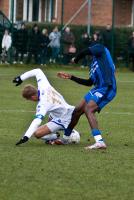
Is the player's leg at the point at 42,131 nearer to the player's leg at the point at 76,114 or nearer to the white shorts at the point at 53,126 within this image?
the white shorts at the point at 53,126

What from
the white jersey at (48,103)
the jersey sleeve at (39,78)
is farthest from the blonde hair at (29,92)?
the jersey sleeve at (39,78)

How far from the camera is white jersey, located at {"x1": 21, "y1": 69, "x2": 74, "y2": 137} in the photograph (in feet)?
45.1

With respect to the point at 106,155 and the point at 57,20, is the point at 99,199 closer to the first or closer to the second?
the point at 106,155

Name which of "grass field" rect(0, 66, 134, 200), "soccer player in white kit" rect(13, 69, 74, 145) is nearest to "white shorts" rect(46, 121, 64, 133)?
"soccer player in white kit" rect(13, 69, 74, 145)

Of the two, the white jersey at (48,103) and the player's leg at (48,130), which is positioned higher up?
the white jersey at (48,103)

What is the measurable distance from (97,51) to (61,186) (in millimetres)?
3796

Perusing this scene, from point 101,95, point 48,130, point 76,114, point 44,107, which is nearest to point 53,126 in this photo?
point 48,130

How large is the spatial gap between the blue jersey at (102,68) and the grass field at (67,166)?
1076mm

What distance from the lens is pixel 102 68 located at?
13711 millimetres

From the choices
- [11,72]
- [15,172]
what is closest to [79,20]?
[11,72]

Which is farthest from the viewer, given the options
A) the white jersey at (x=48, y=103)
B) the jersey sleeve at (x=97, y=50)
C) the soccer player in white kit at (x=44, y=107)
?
the white jersey at (x=48, y=103)

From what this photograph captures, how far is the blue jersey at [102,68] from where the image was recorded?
13.6m

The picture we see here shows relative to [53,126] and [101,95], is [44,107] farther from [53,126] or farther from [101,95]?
[101,95]

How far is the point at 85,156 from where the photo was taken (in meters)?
12.8
